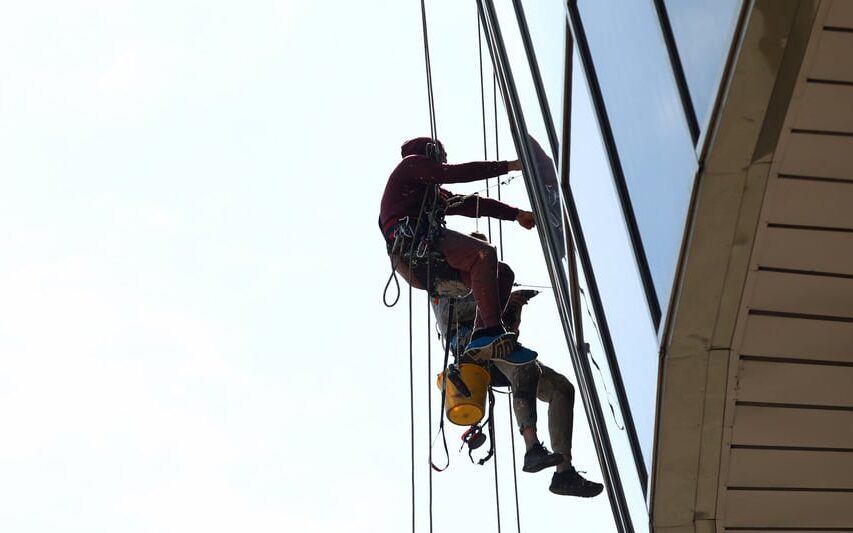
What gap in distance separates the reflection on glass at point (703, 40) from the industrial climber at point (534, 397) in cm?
418

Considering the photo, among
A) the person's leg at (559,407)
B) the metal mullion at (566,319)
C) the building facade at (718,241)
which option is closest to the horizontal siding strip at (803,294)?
the building facade at (718,241)

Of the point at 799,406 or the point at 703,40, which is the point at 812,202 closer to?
the point at 703,40

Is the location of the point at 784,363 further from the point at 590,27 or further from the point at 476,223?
the point at 476,223

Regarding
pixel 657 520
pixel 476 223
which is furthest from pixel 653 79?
pixel 476 223

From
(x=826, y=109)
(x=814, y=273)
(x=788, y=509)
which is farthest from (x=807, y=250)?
(x=788, y=509)

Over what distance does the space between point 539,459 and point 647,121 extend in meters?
3.52

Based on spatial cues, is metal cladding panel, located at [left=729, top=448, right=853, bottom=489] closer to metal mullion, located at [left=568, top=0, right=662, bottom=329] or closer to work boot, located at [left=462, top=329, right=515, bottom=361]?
metal mullion, located at [left=568, top=0, right=662, bottom=329]

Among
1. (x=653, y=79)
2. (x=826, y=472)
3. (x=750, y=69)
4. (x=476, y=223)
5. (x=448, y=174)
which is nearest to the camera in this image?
(x=750, y=69)

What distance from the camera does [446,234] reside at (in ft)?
35.8

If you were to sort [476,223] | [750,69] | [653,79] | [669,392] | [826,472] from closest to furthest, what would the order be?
[750,69], [653,79], [669,392], [826,472], [476,223]

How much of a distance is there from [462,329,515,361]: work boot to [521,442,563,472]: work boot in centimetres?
79

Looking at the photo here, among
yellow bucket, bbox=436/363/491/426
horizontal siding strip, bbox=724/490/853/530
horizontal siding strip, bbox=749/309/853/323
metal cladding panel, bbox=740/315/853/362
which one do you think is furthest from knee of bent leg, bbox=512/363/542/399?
horizontal siding strip, bbox=749/309/853/323

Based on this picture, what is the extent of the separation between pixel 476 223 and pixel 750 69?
6261 mm

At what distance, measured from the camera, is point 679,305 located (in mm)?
6770
